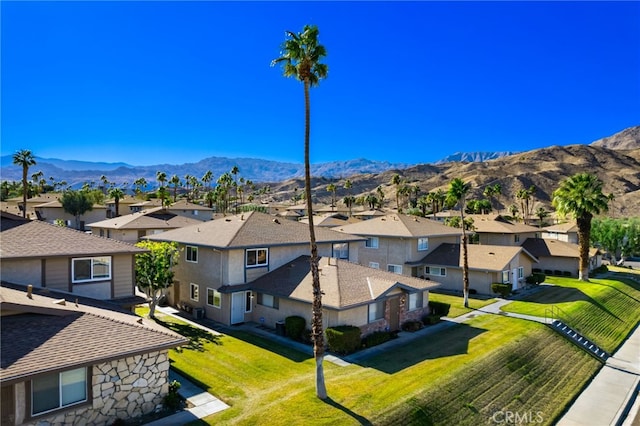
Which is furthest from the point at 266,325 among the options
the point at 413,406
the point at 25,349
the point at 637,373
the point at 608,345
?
the point at 608,345

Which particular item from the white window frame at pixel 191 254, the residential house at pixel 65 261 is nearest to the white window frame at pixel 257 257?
the white window frame at pixel 191 254

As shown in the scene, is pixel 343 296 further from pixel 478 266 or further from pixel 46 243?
pixel 478 266

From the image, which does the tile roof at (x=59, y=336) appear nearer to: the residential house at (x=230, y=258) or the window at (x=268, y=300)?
the residential house at (x=230, y=258)

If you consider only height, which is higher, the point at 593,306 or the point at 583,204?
the point at 583,204

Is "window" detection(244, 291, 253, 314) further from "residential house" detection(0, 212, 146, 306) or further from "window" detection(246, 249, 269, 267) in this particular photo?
"residential house" detection(0, 212, 146, 306)

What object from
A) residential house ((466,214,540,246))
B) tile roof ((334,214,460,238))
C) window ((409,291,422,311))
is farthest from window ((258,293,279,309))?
residential house ((466,214,540,246))

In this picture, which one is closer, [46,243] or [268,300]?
[46,243]

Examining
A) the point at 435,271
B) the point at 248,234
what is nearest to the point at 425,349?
the point at 248,234
